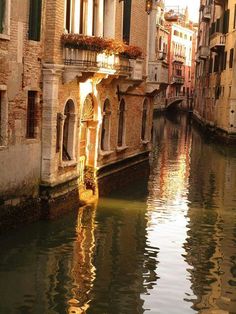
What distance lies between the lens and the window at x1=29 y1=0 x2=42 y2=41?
43.1 ft

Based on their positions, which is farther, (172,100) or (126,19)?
(172,100)

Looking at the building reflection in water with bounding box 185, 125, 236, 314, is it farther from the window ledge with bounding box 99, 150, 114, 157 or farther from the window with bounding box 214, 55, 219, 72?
the window with bounding box 214, 55, 219, 72

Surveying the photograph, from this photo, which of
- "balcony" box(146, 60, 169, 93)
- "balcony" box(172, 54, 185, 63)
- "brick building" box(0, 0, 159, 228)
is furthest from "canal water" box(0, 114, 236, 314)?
"balcony" box(172, 54, 185, 63)

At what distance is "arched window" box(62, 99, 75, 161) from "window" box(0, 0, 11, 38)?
3.47 meters

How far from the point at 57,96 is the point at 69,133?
64.0 inches

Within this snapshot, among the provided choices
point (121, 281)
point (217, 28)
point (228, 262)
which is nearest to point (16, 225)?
point (121, 281)

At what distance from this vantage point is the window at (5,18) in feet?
39.7

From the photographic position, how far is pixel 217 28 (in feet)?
141

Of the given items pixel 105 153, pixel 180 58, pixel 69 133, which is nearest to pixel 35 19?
Answer: pixel 69 133

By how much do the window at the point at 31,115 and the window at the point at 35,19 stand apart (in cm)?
121

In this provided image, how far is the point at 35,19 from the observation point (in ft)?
43.6

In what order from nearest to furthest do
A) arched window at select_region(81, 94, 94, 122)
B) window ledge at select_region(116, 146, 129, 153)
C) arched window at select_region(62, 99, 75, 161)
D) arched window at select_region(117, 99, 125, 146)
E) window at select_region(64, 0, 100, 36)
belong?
1. window at select_region(64, 0, 100, 36)
2. arched window at select_region(62, 99, 75, 161)
3. arched window at select_region(81, 94, 94, 122)
4. window ledge at select_region(116, 146, 129, 153)
5. arched window at select_region(117, 99, 125, 146)

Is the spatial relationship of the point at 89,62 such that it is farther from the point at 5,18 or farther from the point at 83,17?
the point at 5,18

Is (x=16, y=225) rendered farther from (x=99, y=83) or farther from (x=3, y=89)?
(x=99, y=83)
